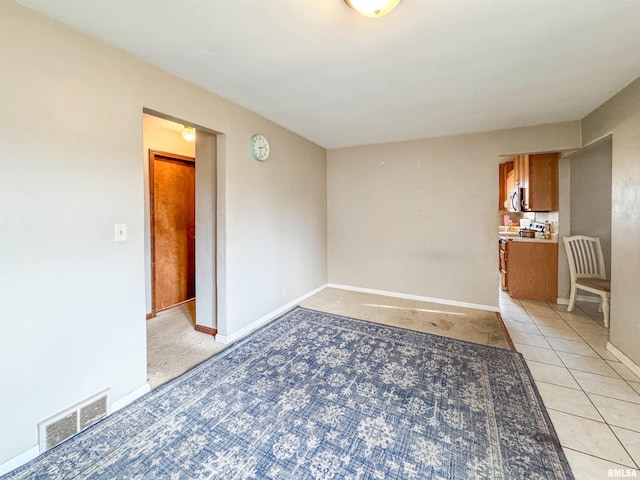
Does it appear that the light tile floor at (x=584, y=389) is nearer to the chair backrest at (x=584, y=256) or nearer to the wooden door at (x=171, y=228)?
the chair backrest at (x=584, y=256)

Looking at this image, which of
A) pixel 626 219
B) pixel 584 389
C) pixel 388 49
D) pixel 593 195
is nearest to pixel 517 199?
pixel 593 195

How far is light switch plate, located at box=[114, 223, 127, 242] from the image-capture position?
187 cm

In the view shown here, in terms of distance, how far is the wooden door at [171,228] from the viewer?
11.6ft

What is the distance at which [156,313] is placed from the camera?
3588 millimetres

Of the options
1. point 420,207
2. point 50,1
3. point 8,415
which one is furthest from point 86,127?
point 420,207

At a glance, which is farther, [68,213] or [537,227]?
[537,227]

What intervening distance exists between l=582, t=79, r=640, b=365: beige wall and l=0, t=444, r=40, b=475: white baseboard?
4318 millimetres

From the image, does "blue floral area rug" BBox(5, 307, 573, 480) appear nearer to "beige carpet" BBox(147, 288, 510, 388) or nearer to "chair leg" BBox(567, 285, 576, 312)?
"beige carpet" BBox(147, 288, 510, 388)

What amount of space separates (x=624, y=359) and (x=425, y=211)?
259cm

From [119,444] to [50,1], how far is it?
253cm

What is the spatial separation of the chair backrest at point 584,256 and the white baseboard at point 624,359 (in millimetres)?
1323

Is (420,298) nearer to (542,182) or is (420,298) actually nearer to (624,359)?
(624,359)

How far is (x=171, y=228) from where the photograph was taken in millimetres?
3793

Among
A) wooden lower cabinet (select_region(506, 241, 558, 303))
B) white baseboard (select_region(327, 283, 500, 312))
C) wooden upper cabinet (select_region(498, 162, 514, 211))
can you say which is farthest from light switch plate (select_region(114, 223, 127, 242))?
wooden upper cabinet (select_region(498, 162, 514, 211))
